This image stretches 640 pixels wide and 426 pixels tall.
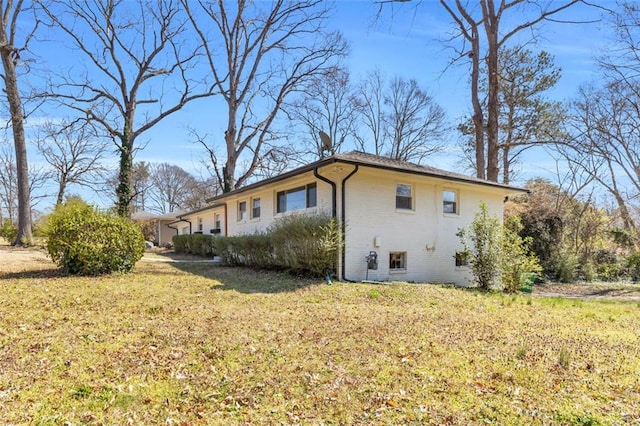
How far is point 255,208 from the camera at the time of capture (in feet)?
50.0

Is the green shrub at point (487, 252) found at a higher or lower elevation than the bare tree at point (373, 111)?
lower

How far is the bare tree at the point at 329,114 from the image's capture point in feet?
91.8

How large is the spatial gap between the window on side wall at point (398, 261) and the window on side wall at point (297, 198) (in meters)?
2.77

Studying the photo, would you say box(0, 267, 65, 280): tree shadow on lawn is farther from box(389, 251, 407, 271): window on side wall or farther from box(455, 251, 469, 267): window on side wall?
box(455, 251, 469, 267): window on side wall

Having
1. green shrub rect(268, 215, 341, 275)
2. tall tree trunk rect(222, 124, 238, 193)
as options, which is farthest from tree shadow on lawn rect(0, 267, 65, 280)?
tall tree trunk rect(222, 124, 238, 193)

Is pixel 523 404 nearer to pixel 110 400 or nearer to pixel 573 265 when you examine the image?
pixel 110 400

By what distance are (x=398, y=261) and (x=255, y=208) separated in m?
6.53

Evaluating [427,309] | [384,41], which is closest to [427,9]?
[384,41]

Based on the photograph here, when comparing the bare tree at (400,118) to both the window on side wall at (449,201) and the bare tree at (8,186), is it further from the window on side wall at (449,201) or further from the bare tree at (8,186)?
the bare tree at (8,186)

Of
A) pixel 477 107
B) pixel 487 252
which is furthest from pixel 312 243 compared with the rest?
pixel 477 107

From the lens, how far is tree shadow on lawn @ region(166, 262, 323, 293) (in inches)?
331

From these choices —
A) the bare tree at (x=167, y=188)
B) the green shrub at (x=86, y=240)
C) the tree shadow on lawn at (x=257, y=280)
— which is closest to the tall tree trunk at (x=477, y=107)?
the tree shadow on lawn at (x=257, y=280)

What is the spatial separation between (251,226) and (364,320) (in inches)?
394

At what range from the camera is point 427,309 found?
23.3 feet
